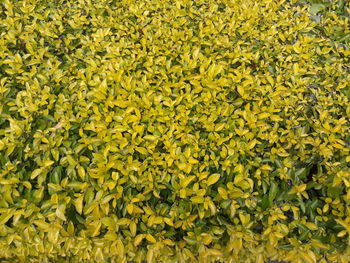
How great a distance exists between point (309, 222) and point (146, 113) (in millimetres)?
1282

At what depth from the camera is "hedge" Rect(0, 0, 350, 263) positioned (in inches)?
69.7

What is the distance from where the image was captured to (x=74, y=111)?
2.09 m

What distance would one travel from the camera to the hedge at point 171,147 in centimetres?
177

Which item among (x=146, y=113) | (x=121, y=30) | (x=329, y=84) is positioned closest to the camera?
(x=146, y=113)

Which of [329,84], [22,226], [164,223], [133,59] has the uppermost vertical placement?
[329,84]

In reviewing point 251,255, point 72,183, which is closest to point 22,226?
point 72,183

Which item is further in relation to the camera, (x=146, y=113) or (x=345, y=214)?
(x=146, y=113)

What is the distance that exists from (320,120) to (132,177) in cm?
141

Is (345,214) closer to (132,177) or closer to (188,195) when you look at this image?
(188,195)

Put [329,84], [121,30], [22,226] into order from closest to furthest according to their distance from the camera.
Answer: [22,226] < [329,84] < [121,30]

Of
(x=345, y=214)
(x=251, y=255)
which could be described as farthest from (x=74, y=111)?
(x=345, y=214)

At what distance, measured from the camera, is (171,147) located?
1902 mm

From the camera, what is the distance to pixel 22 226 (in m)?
1.76

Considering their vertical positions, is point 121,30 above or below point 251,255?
above
